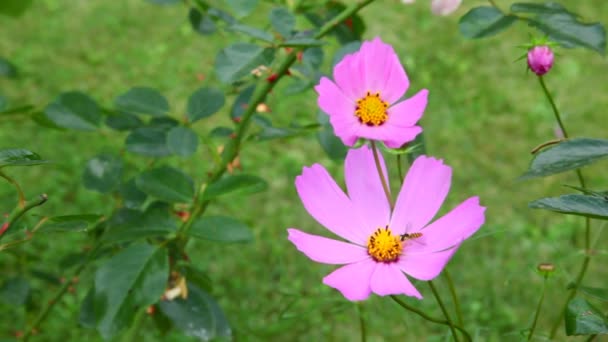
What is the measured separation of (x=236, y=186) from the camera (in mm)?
841

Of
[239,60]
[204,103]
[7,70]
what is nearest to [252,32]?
[239,60]

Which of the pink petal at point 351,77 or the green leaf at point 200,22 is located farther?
the green leaf at point 200,22

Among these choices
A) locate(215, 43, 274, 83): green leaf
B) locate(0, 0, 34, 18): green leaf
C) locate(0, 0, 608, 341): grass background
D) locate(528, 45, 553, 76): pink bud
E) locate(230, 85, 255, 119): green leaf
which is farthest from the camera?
locate(0, 0, 608, 341): grass background

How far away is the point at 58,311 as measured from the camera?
181 centimetres

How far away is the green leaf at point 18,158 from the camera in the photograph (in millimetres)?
506

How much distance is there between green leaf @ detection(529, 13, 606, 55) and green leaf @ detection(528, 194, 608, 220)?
0.17 meters

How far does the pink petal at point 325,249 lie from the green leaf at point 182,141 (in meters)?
0.37

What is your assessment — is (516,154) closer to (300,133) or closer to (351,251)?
(300,133)

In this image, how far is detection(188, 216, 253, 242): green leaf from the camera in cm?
83

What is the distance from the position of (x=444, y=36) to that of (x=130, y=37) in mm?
1269

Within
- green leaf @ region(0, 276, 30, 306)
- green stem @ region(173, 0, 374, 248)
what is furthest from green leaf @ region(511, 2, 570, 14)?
green leaf @ region(0, 276, 30, 306)

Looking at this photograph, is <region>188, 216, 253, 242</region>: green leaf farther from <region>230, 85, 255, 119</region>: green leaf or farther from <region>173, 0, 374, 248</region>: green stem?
<region>230, 85, 255, 119</region>: green leaf

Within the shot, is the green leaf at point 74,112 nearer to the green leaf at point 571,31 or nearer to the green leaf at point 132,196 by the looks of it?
the green leaf at point 132,196

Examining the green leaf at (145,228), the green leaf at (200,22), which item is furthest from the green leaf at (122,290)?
the green leaf at (200,22)
